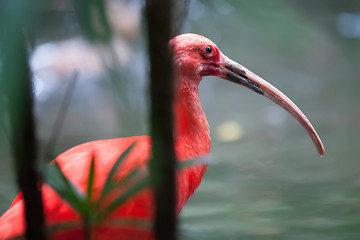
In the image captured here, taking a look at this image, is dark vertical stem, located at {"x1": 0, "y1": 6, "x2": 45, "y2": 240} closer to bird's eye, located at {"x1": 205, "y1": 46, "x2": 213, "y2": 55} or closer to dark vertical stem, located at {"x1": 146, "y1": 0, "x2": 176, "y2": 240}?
dark vertical stem, located at {"x1": 146, "y1": 0, "x2": 176, "y2": 240}

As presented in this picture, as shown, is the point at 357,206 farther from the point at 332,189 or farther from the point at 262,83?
the point at 262,83

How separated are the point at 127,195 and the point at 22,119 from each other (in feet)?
0.83

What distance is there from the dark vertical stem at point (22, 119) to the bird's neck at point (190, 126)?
1253 millimetres

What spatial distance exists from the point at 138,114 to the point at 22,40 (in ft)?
0.75

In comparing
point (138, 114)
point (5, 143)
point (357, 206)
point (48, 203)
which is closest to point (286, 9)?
point (138, 114)

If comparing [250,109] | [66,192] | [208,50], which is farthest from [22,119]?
[250,109]

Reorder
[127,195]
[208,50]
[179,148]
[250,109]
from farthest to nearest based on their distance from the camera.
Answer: [250,109]
[208,50]
[179,148]
[127,195]

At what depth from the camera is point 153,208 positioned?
0.80 metres

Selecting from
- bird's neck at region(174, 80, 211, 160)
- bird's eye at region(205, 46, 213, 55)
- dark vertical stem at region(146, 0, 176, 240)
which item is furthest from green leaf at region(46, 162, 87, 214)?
bird's eye at region(205, 46, 213, 55)

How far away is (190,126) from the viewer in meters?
2.11

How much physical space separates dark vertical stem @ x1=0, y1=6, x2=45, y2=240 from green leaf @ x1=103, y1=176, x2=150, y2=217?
14cm

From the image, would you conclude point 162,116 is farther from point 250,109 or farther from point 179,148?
point 250,109

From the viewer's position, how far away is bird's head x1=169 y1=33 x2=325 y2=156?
2.20 meters

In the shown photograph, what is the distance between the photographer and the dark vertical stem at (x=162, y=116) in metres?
0.74
